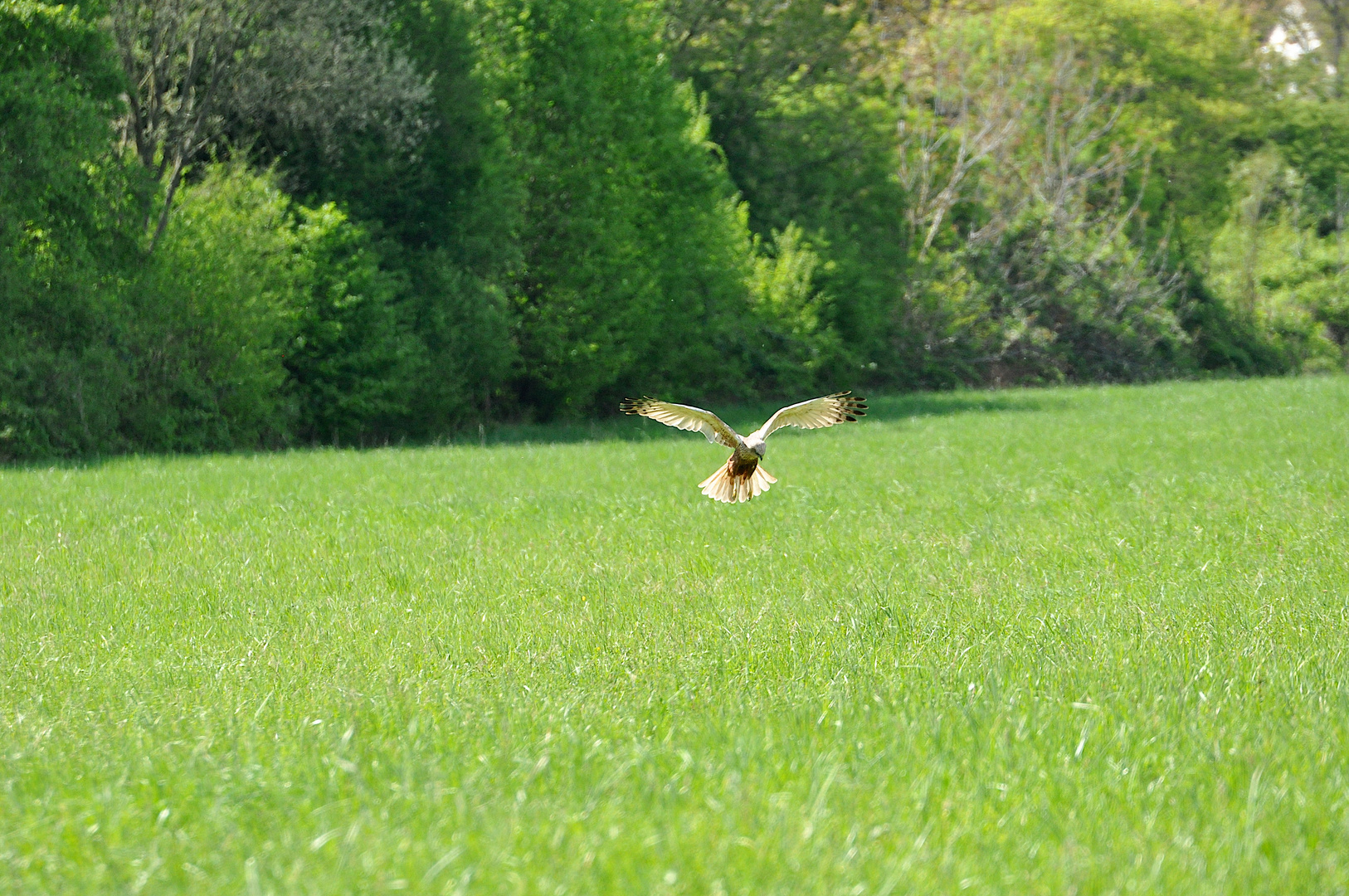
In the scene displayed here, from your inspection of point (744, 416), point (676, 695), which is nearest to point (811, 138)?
point (744, 416)

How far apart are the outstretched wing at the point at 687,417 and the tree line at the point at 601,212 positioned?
19.4 meters

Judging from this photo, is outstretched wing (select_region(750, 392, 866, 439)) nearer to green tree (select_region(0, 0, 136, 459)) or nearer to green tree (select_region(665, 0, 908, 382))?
green tree (select_region(0, 0, 136, 459))

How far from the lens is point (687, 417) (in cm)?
732

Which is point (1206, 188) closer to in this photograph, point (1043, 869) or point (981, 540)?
point (981, 540)

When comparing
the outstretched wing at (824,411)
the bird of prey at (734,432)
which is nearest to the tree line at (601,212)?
the bird of prey at (734,432)

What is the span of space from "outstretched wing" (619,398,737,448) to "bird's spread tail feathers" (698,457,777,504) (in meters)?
0.26

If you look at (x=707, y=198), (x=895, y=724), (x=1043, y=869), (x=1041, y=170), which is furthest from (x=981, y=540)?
(x=1041, y=170)

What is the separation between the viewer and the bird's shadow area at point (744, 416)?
31641 mm

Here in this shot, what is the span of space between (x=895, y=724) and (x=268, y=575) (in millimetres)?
6758

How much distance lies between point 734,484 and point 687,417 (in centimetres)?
90

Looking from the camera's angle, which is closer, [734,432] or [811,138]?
[734,432]

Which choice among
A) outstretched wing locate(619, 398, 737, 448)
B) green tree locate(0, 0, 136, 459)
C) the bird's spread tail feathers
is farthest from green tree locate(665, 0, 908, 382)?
outstretched wing locate(619, 398, 737, 448)

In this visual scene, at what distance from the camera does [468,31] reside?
34.8m

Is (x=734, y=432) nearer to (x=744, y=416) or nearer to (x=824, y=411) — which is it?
(x=824, y=411)
